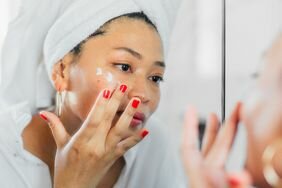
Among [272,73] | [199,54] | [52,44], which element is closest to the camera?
[272,73]

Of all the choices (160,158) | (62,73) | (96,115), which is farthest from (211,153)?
(62,73)

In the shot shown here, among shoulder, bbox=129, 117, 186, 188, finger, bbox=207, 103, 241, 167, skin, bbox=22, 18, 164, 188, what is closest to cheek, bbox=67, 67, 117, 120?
skin, bbox=22, 18, 164, 188

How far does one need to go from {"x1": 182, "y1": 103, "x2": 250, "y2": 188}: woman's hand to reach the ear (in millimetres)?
293

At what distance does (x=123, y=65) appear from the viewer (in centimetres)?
89

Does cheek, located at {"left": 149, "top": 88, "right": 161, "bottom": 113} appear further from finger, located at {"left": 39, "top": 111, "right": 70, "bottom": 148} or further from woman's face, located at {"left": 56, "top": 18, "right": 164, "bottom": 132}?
finger, located at {"left": 39, "top": 111, "right": 70, "bottom": 148}

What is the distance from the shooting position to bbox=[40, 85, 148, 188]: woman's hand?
0.88m

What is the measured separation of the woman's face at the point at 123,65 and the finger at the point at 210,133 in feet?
0.43

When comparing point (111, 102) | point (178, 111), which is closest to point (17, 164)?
point (111, 102)

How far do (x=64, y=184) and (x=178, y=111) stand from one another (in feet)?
0.96

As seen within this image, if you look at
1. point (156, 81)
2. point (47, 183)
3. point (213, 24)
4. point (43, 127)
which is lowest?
point (47, 183)

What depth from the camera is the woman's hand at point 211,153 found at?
75 cm

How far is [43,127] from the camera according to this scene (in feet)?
3.28

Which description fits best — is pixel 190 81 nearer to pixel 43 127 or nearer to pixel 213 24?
pixel 213 24

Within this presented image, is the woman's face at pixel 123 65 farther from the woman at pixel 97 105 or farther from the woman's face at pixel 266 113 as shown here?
the woman's face at pixel 266 113
